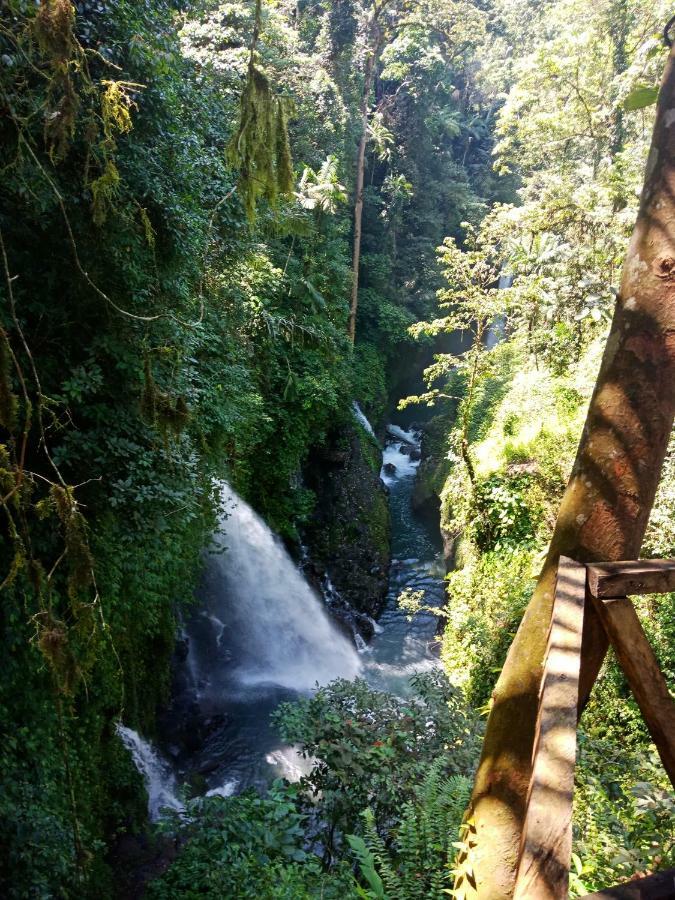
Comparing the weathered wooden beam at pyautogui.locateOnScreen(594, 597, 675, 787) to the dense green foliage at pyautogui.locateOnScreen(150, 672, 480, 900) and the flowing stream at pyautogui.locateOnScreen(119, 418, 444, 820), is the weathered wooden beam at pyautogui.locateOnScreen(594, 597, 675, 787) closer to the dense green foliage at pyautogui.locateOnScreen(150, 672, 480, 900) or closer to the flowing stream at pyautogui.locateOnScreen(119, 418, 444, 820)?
the dense green foliage at pyautogui.locateOnScreen(150, 672, 480, 900)

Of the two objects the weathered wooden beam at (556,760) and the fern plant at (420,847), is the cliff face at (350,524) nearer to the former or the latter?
the fern plant at (420,847)

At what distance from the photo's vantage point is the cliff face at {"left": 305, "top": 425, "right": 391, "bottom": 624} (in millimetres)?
11945

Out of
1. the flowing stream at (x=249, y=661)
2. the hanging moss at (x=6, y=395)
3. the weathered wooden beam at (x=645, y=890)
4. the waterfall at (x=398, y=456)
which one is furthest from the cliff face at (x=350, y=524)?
the weathered wooden beam at (x=645, y=890)

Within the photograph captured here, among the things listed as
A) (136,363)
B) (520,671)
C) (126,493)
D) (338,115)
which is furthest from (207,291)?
(338,115)

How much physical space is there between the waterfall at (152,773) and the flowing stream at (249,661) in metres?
0.01

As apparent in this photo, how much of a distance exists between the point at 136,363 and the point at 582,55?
1412cm

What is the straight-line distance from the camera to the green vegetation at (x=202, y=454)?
131 inches

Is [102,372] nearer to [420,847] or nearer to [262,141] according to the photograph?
[262,141]

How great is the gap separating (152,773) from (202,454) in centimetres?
418

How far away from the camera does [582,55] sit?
12766 millimetres

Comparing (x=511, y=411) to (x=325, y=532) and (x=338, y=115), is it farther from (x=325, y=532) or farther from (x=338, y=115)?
(x=338, y=115)

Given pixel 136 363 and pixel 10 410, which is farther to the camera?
pixel 136 363

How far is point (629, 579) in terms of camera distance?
1.92m

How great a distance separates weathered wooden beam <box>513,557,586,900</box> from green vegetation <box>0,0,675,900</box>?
87 centimetres
